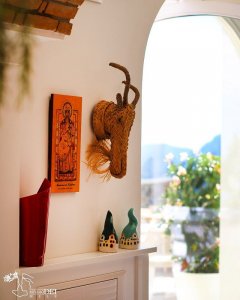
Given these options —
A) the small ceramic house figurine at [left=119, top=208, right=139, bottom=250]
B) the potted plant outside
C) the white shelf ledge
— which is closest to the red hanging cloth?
the white shelf ledge

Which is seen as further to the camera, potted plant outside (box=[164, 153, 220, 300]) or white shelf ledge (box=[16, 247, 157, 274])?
potted plant outside (box=[164, 153, 220, 300])

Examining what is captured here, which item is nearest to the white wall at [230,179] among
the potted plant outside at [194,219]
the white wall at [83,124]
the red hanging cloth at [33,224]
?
the potted plant outside at [194,219]

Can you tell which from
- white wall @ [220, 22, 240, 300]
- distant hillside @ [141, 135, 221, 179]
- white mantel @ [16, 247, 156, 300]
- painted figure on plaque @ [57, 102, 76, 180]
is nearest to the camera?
white mantel @ [16, 247, 156, 300]

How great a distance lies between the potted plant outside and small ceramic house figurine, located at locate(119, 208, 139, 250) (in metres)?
2.49

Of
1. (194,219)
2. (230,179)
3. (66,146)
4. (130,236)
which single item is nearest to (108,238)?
(130,236)

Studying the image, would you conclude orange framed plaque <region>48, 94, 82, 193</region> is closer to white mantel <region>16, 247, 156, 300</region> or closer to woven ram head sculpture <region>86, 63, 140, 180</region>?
woven ram head sculpture <region>86, 63, 140, 180</region>

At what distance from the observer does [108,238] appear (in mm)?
2430

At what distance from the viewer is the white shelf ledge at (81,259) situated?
6.91ft

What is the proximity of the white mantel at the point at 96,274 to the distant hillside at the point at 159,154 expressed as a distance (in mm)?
2505

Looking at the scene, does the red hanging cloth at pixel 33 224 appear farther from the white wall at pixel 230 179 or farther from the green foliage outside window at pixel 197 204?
the green foliage outside window at pixel 197 204

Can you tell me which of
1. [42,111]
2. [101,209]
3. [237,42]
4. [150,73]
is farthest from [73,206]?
[150,73]

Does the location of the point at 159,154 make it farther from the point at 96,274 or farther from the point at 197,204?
the point at 96,274

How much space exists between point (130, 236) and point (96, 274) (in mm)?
239

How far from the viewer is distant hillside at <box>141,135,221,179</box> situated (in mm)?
5090
